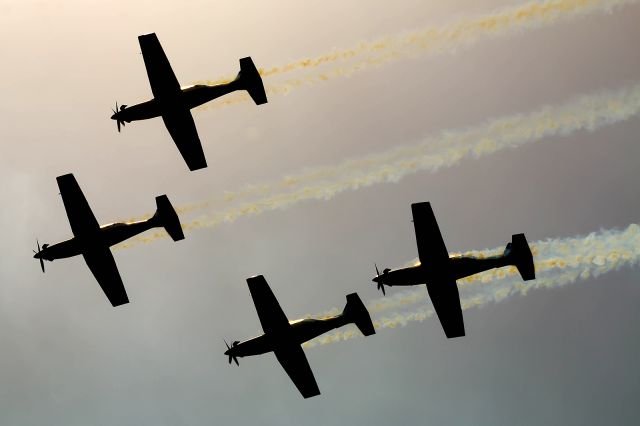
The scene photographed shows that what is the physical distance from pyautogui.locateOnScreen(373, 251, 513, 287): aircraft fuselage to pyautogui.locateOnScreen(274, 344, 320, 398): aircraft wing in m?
7.57

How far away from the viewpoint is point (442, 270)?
45062 millimetres

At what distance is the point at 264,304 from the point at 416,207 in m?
9.84

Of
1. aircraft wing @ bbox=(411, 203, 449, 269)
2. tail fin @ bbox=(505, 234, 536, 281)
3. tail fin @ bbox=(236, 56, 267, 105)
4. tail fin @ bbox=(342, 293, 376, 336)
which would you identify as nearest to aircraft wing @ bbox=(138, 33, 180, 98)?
tail fin @ bbox=(236, 56, 267, 105)

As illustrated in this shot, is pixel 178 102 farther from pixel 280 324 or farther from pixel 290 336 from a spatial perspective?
pixel 290 336

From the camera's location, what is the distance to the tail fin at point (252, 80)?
4506cm

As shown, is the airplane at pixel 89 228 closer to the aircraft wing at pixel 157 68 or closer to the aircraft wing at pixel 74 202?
the aircraft wing at pixel 74 202

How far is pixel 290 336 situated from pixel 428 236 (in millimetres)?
9676

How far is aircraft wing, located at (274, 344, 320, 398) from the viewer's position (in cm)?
5016

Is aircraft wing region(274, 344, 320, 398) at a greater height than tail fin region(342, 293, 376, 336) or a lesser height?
lesser

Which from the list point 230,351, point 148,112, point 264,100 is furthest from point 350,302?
point 148,112

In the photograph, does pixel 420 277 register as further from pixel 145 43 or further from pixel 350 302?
pixel 145 43

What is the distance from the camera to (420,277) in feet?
149

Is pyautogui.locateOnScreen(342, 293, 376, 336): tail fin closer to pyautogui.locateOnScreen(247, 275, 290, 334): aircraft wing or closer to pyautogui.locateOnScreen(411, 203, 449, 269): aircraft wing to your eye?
pyautogui.locateOnScreen(247, 275, 290, 334): aircraft wing

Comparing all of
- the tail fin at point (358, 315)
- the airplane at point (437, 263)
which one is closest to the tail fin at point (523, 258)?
the airplane at point (437, 263)
